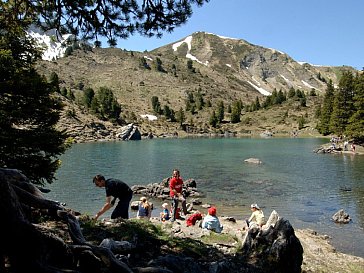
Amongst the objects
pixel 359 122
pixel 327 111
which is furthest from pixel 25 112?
pixel 327 111

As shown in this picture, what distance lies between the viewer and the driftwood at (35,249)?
4.96 meters

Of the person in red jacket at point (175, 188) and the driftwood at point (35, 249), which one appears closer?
the driftwood at point (35, 249)

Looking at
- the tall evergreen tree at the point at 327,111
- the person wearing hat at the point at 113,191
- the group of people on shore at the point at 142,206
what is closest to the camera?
the person wearing hat at the point at 113,191

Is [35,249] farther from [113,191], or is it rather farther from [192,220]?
[192,220]

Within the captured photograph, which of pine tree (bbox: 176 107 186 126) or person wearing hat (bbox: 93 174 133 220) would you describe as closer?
person wearing hat (bbox: 93 174 133 220)

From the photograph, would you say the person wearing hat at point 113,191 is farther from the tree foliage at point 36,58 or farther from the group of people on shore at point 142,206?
the tree foliage at point 36,58

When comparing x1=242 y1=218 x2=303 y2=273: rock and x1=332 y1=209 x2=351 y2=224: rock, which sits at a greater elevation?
x1=242 y1=218 x2=303 y2=273: rock

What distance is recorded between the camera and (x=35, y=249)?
5164 mm

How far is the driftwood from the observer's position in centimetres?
496

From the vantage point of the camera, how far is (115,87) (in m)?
197

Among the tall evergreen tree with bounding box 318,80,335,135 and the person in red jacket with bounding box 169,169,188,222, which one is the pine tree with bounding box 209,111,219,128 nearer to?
the tall evergreen tree with bounding box 318,80,335,135

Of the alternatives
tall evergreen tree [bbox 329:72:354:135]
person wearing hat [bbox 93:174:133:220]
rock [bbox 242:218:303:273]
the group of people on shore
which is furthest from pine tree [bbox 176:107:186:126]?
rock [bbox 242:218:303:273]

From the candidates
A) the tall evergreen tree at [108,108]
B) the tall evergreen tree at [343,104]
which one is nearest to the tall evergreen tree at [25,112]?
the tall evergreen tree at [343,104]

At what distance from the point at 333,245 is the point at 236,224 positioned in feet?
18.4
